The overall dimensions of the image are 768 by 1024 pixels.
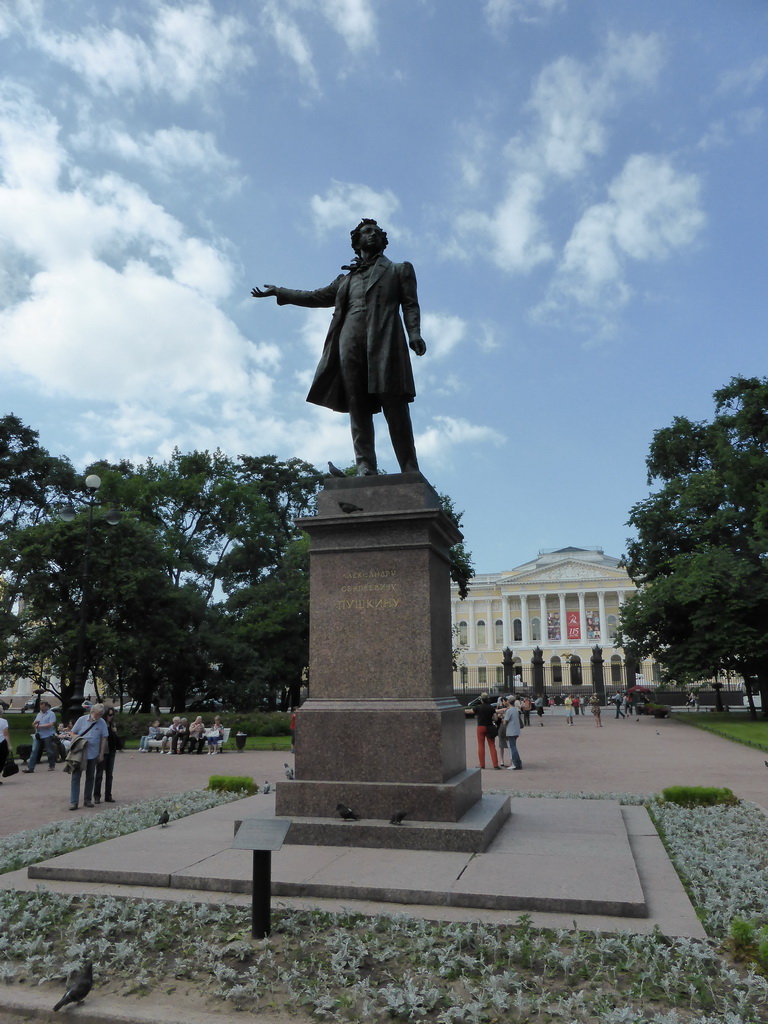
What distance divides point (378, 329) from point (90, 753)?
8591 mm

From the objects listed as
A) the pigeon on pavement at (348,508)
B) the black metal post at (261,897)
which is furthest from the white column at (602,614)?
the black metal post at (261,897)

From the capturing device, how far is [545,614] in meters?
102

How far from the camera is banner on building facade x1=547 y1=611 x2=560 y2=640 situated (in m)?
99.8

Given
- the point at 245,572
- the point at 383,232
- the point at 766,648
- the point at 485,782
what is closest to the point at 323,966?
the point at 383,232

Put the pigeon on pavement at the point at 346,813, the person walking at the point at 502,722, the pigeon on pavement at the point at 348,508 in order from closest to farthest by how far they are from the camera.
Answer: the pigeon on pavement at the point at 346,813, the pigeon on pavement at the point at 348,508, the person walking at the point at 502,722

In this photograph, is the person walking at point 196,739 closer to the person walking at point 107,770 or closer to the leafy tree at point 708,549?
the person walking at point 107,770

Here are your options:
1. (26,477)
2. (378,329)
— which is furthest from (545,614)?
(378,329)

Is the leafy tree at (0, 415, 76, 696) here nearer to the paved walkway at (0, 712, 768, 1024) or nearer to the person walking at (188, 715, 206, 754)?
the person walking at (188, 715, 206, 754)

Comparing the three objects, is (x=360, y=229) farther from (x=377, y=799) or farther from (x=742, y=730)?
(x=742, y=730)

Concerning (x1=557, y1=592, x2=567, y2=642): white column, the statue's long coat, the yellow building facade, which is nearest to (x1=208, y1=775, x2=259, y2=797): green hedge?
the statue's long coat

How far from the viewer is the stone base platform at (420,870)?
5145mm

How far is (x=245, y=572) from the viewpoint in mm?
46250

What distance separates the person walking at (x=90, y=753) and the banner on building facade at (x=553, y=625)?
91.2 metres

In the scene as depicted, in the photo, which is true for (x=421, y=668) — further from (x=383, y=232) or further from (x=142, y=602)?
(x=142, y=602)
